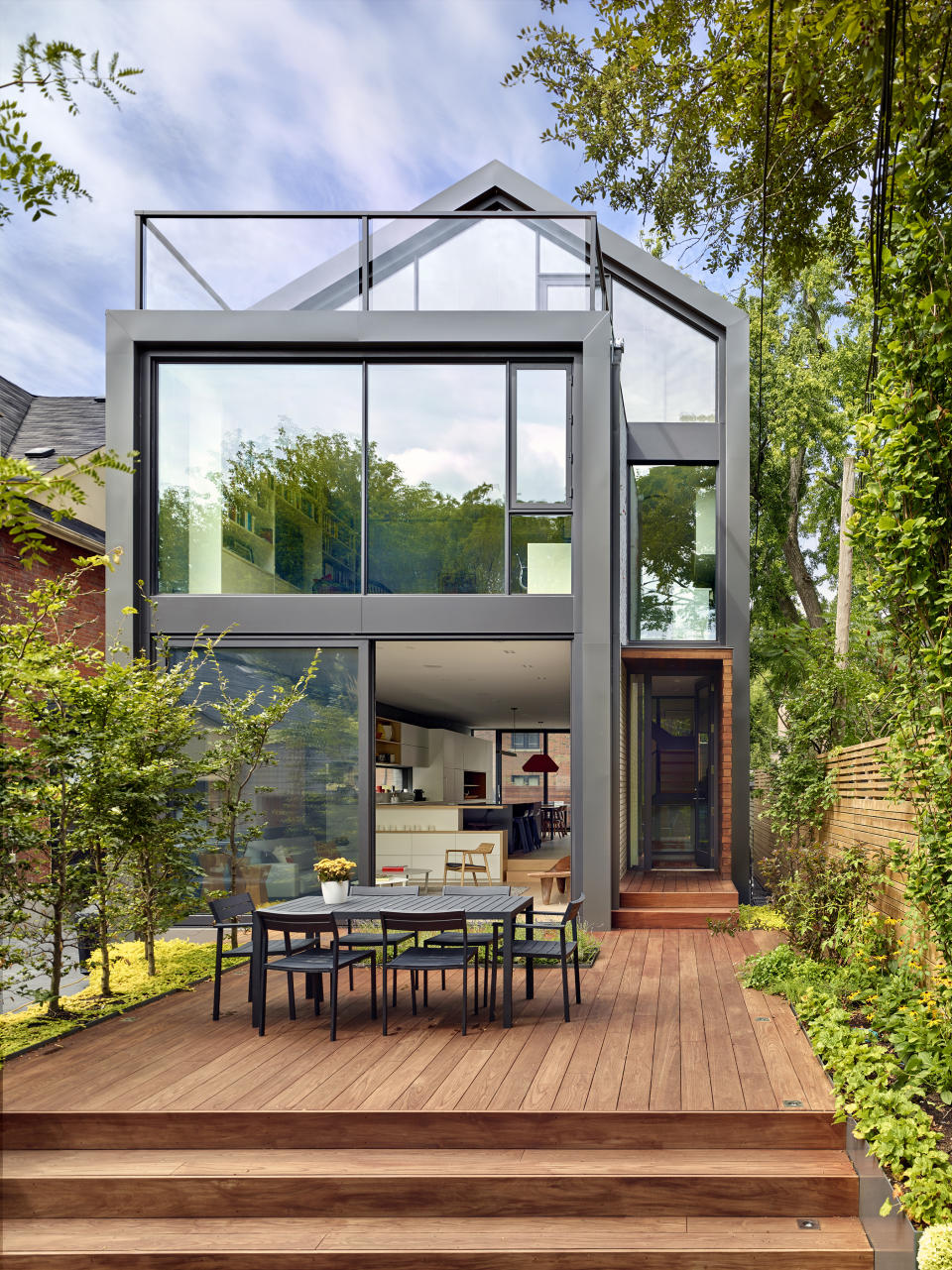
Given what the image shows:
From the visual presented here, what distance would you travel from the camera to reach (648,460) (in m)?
11.5

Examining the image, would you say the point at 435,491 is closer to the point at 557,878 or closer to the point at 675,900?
the point at 675,900

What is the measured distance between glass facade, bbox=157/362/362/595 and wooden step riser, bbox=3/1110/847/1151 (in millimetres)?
5591

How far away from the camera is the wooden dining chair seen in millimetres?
13055

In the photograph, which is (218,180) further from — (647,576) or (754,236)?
(754,236)

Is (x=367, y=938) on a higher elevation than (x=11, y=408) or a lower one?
lower

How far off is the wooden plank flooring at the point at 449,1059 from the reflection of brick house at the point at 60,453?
20.7 feet

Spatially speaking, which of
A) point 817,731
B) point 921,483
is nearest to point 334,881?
point 921,483

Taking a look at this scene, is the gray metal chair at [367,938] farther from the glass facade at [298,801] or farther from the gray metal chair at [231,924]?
the glass facade at [298,801]

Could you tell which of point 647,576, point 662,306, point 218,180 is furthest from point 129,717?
point 218,180

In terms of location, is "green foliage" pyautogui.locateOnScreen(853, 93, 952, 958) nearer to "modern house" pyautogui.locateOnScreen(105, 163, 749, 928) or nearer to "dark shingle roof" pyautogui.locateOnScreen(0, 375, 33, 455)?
"modern house" pyautogui.locateOnScreen(105, 163, 749, 928)

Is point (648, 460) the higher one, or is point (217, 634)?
point (648, 460)

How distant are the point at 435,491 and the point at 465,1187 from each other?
21.3 feet

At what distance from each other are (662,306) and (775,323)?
8.38 m

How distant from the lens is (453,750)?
2123 cm
